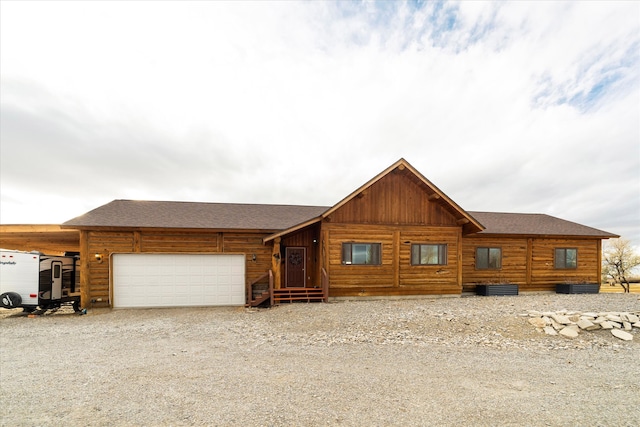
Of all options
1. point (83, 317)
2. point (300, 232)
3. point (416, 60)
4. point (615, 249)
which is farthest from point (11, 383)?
point (615, 249)

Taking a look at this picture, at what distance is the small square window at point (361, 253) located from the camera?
1412 centimetres

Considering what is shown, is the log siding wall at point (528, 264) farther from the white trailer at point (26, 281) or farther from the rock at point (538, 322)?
the white trailer at point (26, 281)

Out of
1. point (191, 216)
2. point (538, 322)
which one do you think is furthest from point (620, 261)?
point (191, 216)

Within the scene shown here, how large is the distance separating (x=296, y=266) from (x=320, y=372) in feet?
33.1

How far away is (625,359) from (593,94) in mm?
19387

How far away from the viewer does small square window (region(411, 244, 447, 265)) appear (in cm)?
1480

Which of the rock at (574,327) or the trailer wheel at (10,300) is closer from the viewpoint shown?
the rock at (574,327)

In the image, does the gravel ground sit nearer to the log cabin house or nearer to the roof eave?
the log cabin house

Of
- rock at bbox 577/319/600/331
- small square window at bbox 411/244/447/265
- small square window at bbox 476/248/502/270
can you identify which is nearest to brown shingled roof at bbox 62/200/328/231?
small square window at bbox 411/244/447/265

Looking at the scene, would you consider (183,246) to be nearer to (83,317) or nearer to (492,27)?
(83,317)

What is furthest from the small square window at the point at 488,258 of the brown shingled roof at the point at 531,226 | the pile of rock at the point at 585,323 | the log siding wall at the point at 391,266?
the pile of rock at the point at 585,323

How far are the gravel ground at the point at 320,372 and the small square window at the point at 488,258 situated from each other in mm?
6404

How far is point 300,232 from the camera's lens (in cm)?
1573

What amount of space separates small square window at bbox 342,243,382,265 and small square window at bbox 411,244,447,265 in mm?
1819
